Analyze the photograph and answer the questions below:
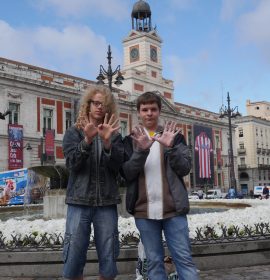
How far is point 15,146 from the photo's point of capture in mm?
31828

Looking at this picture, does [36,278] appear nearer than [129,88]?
Yes

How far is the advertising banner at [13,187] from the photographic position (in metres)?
24.9

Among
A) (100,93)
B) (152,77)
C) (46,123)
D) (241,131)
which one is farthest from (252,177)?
(100,93)

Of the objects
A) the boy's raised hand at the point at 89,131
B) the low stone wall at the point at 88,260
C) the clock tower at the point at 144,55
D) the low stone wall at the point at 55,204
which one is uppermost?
the clock tower at the point at 144,55

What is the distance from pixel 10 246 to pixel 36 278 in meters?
0.47

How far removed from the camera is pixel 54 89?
35.0 metres

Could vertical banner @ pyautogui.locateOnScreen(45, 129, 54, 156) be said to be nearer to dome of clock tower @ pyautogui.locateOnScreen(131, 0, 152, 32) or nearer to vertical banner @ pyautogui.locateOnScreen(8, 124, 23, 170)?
vertical banner @ pyautogui.locateOnScreen(8, 124, 23, 170)

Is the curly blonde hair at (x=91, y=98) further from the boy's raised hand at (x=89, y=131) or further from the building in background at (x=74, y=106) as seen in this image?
the building in background at (x=74, y=106)

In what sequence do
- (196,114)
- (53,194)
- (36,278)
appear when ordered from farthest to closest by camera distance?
1. (196,114)
2. (53,194)
3. (36,278)

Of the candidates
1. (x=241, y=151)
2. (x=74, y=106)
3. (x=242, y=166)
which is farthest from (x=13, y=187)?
(x=241, y=151)

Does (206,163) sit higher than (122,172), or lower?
higher

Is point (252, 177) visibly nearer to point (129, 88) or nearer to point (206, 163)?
point (206, 163)

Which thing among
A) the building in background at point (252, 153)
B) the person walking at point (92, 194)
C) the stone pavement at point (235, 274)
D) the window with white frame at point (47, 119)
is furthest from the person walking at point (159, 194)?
the building in background at point (252, 153)

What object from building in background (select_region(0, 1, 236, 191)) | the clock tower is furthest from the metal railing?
the clock tower
